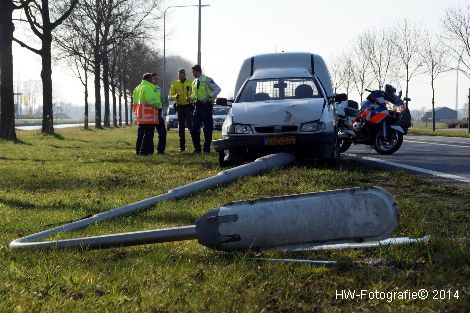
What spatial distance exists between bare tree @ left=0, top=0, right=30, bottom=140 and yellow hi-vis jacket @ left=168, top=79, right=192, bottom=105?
26.1 ft

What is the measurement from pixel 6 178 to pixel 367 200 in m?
7.46

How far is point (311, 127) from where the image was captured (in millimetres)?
9414

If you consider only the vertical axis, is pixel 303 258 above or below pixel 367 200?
below

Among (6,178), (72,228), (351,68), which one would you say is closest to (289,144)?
(6,178)

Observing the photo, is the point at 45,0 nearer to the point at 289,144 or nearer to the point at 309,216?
the point at 289,144

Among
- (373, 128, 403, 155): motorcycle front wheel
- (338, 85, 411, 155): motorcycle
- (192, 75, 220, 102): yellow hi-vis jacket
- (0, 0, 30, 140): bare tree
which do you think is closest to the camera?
(338, 85, 411, 155): motorcycle

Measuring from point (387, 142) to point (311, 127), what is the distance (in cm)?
482

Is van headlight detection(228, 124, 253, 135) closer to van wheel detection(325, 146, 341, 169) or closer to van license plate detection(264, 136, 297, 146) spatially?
van license plate detection(264, 136, 297, 146)

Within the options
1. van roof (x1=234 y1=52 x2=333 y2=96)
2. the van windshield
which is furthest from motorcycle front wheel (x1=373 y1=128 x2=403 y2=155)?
the van windshield

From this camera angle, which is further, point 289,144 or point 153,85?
point 153,85

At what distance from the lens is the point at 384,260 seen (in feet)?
12.0

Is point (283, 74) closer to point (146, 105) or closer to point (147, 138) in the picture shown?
point (146, 105)

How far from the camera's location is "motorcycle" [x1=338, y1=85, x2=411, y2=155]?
43.4 ft

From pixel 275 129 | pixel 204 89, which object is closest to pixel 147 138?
pixel 204 89
